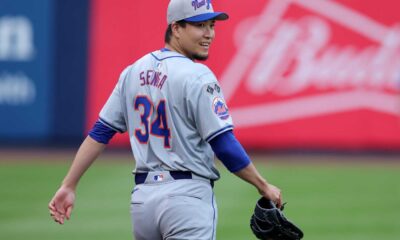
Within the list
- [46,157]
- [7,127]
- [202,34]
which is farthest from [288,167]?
[202,34]

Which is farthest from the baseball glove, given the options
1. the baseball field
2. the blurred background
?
the blurred background

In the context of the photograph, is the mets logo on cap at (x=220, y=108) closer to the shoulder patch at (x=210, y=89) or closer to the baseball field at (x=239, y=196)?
the shoulder patch at (x=210, y=89)

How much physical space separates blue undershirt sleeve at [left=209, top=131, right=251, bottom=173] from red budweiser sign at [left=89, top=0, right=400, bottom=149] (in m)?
11.1

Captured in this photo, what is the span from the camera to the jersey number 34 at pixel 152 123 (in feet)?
15.1

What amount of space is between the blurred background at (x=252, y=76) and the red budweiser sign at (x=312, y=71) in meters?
0.02

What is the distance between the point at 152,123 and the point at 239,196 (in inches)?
273

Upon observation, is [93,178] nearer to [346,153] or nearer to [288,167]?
[288,167]

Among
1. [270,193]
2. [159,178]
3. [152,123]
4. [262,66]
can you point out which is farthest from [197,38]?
[262,66]

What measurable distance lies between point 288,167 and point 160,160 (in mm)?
9876

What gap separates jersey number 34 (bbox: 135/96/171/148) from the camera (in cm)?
462

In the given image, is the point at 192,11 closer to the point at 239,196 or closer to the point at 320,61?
the point at 239,196

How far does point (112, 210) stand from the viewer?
10570 mm

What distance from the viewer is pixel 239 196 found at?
11.5 metres

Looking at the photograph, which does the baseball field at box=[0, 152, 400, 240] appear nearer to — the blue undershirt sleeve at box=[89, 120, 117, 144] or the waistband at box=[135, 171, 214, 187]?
the blue undershirt sleeve at box=[89, 120, 117, 144]
